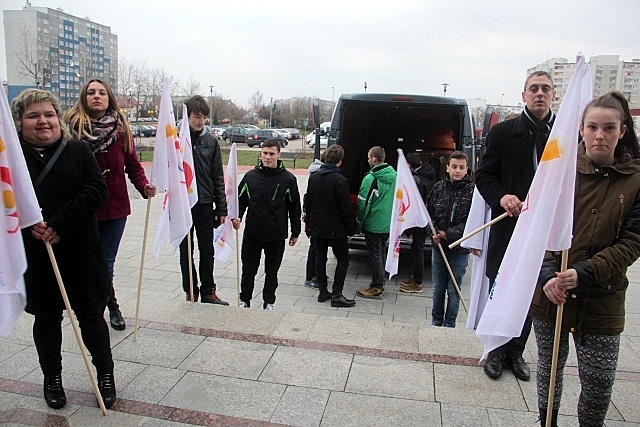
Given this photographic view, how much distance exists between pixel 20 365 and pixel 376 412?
7.80ft

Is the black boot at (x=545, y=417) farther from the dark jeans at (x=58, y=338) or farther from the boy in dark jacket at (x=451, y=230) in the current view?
the dark jeans at (x=58, y=338)

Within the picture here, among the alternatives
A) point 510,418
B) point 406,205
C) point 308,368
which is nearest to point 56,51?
point 406,205

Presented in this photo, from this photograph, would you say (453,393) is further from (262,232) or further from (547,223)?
(262,232)

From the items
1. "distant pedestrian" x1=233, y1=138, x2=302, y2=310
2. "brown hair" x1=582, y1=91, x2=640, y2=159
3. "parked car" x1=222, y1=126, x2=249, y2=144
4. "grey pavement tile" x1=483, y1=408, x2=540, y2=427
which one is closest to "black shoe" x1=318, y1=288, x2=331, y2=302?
"distant pedestrian" x1=233, y1=138, x2=302, y2=310

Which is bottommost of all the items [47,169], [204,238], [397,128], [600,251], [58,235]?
[204,238]

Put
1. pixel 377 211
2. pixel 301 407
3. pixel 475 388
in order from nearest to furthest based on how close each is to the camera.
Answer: pixel 301 407 → pixel 475 388 → pixel 377 211

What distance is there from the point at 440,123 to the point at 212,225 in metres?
5.52

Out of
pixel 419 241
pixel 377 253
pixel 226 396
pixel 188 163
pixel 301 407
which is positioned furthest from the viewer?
pixel 419 241

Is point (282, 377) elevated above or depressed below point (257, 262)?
below

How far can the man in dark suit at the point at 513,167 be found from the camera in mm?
3100

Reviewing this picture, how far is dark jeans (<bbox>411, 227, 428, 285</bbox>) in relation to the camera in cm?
632

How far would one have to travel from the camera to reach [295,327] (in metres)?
4.06

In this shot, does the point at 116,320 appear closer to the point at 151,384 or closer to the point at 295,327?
the point at 151,384

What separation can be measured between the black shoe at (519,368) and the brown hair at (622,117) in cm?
161
